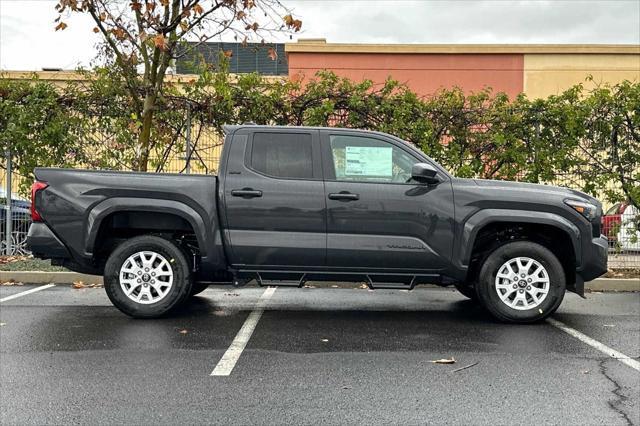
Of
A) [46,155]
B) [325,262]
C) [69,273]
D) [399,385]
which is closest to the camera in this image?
[399,385]

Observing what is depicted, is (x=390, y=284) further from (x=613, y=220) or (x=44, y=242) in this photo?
(x=613, y=220)

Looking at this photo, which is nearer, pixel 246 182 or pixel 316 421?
pixel 316 421

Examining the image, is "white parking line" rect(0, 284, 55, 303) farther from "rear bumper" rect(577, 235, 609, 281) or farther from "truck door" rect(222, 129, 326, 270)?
"rear bumper" rect(577, 235, 609, 281)

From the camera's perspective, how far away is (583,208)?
6230 millimetres

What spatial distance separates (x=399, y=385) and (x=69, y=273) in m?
6.23

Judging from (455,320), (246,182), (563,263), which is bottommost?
(455,320)

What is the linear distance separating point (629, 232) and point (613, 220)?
31cm

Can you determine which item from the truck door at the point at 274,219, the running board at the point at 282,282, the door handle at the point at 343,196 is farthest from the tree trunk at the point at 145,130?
the door handle at the point at 343,196

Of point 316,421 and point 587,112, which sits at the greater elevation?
point 587,112

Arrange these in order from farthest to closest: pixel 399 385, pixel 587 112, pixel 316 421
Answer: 1. pixel 587 112
2. pixel 399 385
3. pixel 316 421

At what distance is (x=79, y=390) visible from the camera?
4199 mm

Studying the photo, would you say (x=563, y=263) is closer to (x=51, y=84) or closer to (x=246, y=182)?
(x=246, y=182)

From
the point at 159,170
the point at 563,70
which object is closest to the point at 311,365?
the point at 159,170

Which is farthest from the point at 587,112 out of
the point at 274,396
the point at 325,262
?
the point at 274,396
